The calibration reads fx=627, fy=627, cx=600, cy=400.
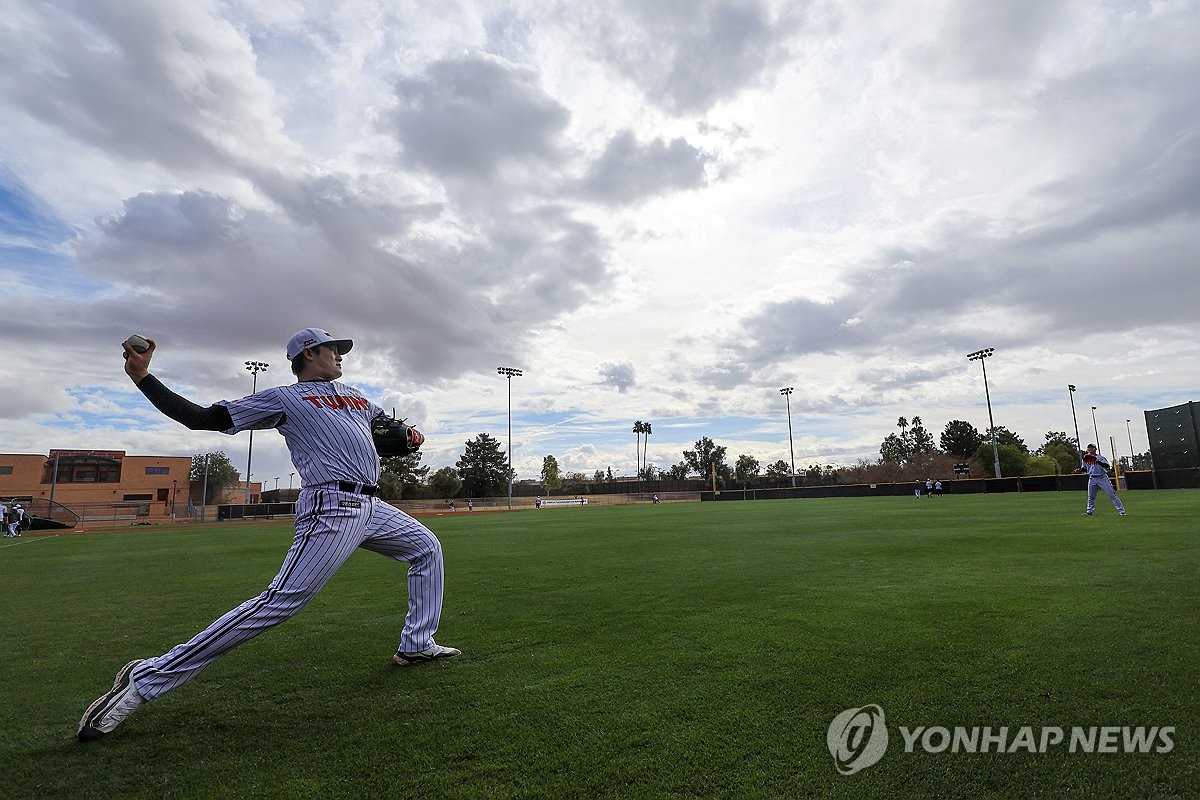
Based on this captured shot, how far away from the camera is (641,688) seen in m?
3.19

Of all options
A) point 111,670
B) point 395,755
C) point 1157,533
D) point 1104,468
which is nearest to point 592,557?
point 111,670

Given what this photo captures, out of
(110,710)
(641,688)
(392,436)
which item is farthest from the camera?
(392,436)

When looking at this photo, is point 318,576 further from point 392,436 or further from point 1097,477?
point 1097,477

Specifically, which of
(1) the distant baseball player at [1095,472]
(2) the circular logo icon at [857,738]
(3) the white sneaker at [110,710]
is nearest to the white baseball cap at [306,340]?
(3) the white sneaker at [110,710]

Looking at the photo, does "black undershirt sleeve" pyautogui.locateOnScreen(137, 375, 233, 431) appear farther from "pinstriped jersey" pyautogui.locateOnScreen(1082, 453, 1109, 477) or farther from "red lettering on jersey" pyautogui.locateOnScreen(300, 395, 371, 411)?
"pinstriped jersey" pyautogui.locateOnScreen(1082, 453, 1109, 477)

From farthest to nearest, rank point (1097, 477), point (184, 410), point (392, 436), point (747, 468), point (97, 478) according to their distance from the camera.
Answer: point (747, 468) < point (97, 478) < point (1097, 477) < point (392, 436) < point (184, 410)

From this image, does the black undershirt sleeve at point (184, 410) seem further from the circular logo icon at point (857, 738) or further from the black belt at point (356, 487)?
the circular logo icon at point (857, 738)

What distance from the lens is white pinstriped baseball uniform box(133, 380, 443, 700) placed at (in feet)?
10.5

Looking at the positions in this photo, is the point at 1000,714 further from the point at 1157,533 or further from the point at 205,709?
the point at 1157,533

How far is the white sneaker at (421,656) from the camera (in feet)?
12.9

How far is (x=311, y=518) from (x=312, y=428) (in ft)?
1.74

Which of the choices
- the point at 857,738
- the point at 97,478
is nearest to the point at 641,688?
the point at 857,738

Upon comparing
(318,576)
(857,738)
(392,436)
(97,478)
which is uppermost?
(97,478)

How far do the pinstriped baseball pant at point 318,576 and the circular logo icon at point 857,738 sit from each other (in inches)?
98.1
